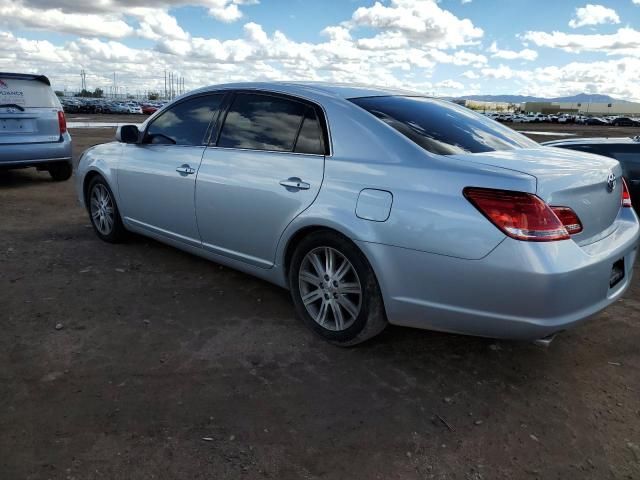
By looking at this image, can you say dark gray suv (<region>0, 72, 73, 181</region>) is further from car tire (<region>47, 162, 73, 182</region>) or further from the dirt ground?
the dirt ground

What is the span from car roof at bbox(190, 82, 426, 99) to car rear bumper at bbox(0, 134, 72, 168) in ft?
17.7

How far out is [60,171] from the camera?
30.1 ft

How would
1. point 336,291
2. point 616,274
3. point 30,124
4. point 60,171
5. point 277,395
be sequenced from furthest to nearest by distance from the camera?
1. point 60,171
2. point 30,124
3. point 336,291
4. point 616,274
5. point 277,395

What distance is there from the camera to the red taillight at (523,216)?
2.49 meters

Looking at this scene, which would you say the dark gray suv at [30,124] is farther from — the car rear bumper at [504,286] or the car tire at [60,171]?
the car rear bumper at [504,286]

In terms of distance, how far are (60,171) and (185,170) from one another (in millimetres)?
6121

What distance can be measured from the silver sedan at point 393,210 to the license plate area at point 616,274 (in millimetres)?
12

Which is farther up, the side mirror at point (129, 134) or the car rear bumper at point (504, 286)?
the side mirror at point (129, 134)

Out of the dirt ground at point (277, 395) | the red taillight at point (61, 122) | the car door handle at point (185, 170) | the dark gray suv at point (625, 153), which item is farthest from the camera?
the red taillight at point (61, 122)

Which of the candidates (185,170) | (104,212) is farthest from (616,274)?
(104,212)

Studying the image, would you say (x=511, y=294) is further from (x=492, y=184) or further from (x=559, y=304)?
(x=492, y=184)

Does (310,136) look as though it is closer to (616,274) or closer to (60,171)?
(616,274)

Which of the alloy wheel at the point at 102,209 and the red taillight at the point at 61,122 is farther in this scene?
the red taillight at the point at 61,122

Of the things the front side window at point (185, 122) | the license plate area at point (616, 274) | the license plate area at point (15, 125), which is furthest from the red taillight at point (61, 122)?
the license plate area at point (616, 274)
